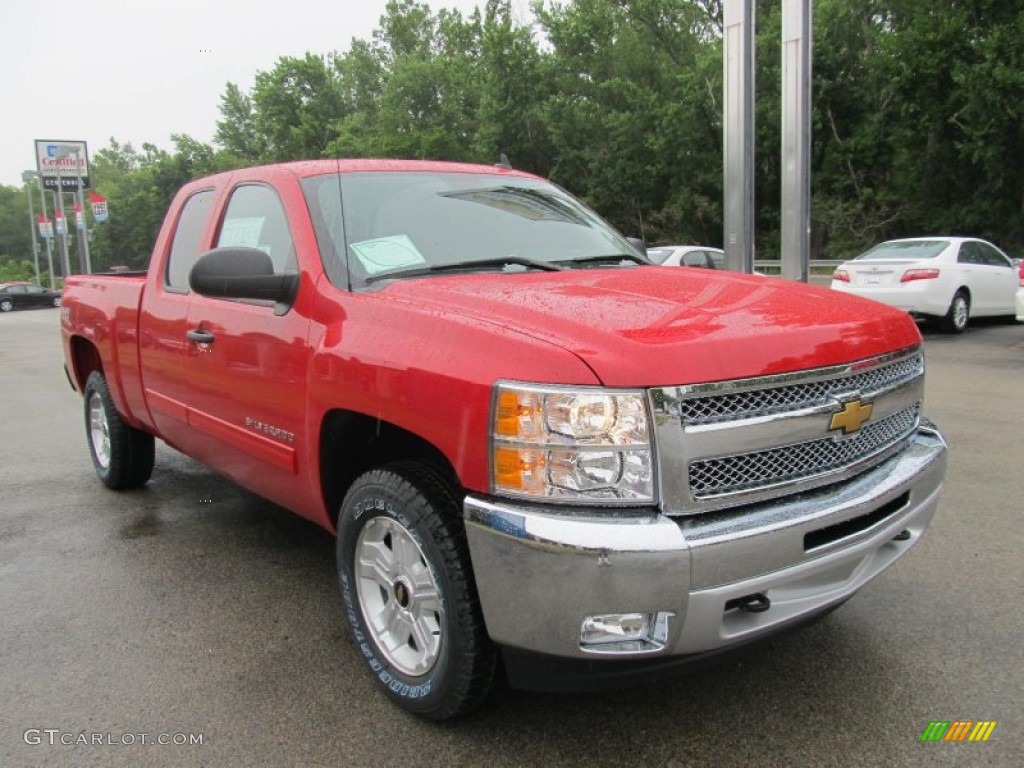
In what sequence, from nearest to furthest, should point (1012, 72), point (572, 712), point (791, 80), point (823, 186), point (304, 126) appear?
point (572, 712) < point (791, 80) < point (1012, 72) < point (823, 186) < point (304, 126)

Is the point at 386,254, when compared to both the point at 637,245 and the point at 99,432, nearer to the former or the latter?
the point at 637,245

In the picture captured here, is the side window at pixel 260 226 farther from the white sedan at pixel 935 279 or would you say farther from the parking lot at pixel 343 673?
the white sedan at pixel 935 279

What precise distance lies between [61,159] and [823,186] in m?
35.8

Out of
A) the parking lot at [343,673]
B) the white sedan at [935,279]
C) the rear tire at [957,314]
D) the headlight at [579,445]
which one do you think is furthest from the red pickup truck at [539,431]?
the rear tire at [957,314]

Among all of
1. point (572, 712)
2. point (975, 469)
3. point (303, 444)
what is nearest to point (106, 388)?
point (303, 444)

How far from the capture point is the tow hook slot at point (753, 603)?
86.2 inches

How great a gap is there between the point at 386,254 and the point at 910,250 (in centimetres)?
1146

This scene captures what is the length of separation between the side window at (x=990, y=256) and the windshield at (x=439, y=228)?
11285mm

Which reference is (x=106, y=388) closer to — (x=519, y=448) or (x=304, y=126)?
(x=519, y=448)

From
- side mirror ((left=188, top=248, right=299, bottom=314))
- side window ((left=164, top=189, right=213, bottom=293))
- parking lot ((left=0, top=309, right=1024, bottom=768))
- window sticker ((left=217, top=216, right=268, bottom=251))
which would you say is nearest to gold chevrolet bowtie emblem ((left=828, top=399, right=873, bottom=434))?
parking lot ((left=0, top=309, right=1024, bottom=768))

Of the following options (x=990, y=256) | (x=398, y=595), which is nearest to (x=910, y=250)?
(x=990, y=256)

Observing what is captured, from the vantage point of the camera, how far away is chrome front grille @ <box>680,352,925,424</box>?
7.13 feet

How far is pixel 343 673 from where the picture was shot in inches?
117

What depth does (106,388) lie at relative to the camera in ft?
17.0
